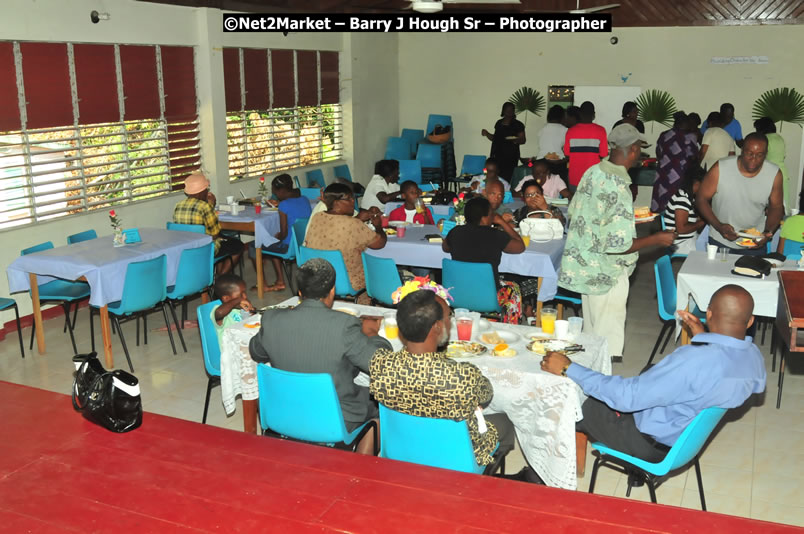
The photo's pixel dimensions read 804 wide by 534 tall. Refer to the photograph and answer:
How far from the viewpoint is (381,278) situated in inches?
228

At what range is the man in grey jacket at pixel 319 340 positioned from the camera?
3.51 meters

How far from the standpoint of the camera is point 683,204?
6.84 metres

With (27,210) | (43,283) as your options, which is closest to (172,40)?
(27,210)

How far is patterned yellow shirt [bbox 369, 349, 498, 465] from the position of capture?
3.06m

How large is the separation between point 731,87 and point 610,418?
10063 mm

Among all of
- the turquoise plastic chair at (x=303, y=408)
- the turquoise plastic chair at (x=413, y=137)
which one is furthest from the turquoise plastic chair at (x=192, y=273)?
the turquoise plastic chair at (x=413, y=137)

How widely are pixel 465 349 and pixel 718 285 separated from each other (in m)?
2.14

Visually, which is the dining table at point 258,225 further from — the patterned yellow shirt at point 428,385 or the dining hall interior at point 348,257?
the patterned yellow shirt at point 428,385

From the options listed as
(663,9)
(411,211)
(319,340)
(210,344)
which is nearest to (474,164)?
(663,9)

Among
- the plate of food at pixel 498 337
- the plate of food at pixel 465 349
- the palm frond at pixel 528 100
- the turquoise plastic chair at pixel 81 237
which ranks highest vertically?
the palm frond at pixel 528 100

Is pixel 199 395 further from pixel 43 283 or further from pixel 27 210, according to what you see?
pixel 27 210

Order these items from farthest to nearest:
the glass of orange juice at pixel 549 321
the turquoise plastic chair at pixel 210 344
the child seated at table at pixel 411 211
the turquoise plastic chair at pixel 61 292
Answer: the child seated at table at pixel 411 211 < the turquoise plastic chair at pixel 61 292 < the turquoise plastic chair at pixel 210 344 < the glass of orange juice at pixel 549 321

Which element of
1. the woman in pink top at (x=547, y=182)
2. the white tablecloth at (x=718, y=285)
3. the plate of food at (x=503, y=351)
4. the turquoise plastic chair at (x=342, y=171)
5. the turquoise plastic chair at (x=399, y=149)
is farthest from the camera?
the turquoise plastic chair at (x=399, y=149)

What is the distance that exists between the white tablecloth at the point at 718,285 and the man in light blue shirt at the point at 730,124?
5994mm
